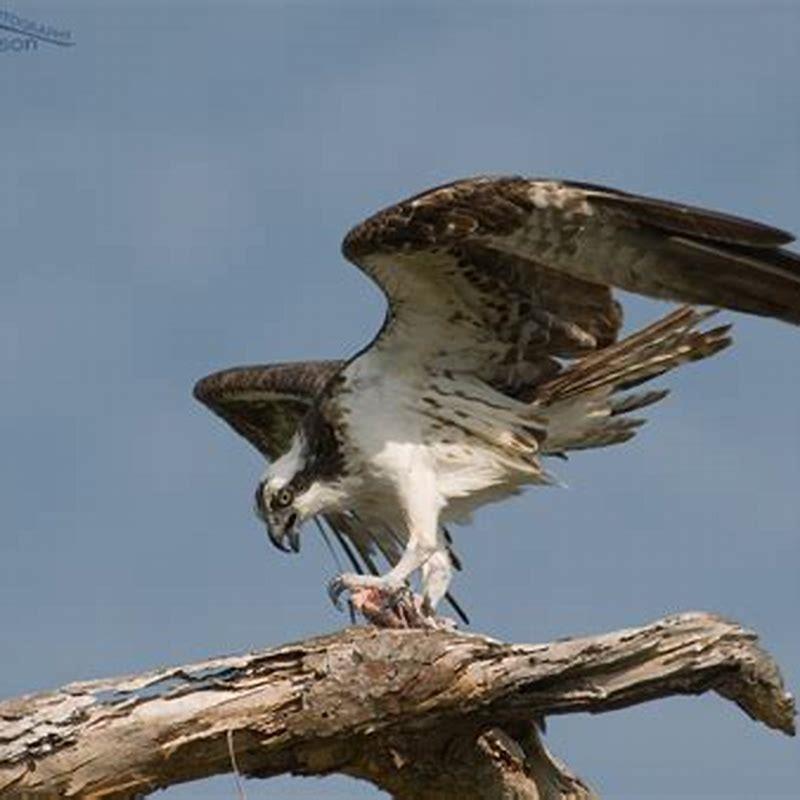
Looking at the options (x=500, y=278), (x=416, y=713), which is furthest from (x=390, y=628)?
(x=500, y=278)

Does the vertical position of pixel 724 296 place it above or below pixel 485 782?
above

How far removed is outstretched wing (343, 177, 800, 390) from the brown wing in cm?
143

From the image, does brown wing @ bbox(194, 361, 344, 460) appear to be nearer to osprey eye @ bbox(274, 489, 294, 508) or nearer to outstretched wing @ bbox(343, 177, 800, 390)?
osprey eye @ bbox(274, 489, 294, 508)

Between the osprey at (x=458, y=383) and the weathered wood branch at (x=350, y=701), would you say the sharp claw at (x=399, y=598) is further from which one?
the weathered wood branch at (x=350, y=701)

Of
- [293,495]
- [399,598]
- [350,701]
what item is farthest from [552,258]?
[350,701]

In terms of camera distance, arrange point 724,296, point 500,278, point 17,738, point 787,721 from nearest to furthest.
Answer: point 17,738, point 787,721, point 724,296, point 500,278

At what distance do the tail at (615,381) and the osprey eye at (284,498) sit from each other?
1381 mm

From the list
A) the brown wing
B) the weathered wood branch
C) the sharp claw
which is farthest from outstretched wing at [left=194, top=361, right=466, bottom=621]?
the weathered wood branch

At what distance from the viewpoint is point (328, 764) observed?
9.69 meters

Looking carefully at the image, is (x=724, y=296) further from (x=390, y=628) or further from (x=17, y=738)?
(x=17, y=738)

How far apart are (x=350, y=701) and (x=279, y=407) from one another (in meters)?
4.95

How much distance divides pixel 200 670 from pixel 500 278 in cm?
357

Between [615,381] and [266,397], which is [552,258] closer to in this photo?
[615,381]

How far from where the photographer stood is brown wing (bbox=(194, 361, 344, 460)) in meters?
13.9
